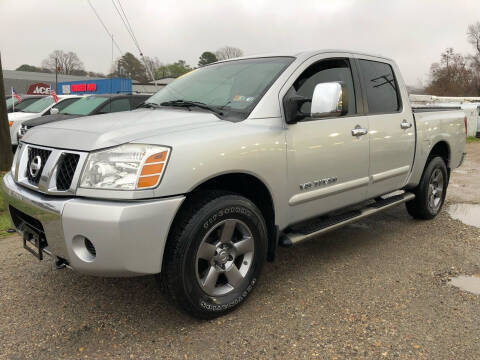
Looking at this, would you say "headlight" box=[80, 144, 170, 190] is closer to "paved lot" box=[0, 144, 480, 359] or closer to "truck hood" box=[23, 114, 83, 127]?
"paved lot" box=[0, 144, 480, 359]

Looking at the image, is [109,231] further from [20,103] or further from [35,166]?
[20,103]

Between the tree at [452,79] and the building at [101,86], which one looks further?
the tree at [452,79]

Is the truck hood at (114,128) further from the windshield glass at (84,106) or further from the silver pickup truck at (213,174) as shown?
the windshield glass at (84,106)

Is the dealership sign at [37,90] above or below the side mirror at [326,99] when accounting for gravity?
above

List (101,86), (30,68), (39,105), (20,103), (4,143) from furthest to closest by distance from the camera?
(30,68)
(101,86)
(20,103)
(39,105)
(4,143)

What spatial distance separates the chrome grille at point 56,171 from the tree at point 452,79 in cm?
7023

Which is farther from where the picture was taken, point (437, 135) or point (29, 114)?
point (29, 114)

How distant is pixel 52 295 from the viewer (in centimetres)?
308

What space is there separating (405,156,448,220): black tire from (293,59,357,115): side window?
5.41 ft

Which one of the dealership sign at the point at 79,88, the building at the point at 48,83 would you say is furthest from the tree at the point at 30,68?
the dealership sign at the point at 79,88

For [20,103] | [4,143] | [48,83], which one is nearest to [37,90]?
[48,83]

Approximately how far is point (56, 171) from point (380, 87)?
309 cm

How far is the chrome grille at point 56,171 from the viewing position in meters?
2.30

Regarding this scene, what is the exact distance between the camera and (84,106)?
9.68 metres
